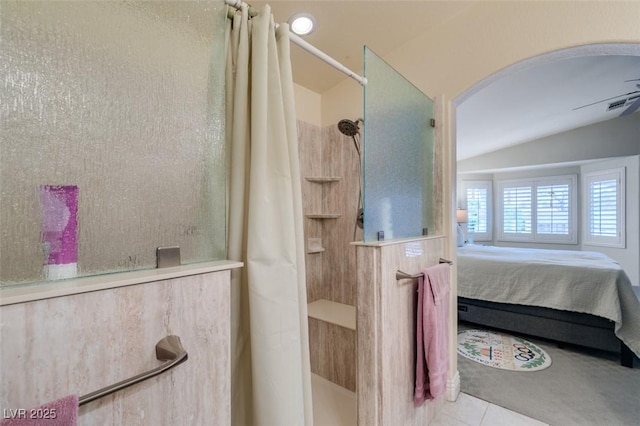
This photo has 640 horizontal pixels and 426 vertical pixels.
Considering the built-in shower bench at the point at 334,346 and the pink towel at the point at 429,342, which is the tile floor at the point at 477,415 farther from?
the built-in shower bench at the point at 334,346

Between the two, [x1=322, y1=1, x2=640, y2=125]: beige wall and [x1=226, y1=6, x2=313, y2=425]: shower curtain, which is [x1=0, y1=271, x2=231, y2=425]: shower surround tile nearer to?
[x1=226, y1=6, x2=313, y2=425]: shower curtain

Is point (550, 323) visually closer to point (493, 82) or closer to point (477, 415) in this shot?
point (477, 415)

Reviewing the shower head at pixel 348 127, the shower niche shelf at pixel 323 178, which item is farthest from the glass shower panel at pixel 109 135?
the shower niche shelf at pixel 323 178

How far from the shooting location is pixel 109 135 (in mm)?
634

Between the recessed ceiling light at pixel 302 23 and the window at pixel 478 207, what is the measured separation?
549 centimetres

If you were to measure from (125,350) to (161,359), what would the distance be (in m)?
0.08

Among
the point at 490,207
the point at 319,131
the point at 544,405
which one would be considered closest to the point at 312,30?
the point at 319,131

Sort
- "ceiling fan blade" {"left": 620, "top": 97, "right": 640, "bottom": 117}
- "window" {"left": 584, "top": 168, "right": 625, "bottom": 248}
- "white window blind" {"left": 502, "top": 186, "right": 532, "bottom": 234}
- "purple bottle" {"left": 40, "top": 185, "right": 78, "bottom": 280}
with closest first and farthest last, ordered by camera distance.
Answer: "purple bottle" {"left": 40, "top": 185, "right": 78, "bottom": 280} < "ceiling fan blade" {"left": 620, "top": 97, "right": 640, "bottom": 117} < "window" {"left": 584, "top": 168, "right": 625, "bottom": 248} < "white window blind" {"left": 502, "top": 186, "right": 532, "bottom": 234}

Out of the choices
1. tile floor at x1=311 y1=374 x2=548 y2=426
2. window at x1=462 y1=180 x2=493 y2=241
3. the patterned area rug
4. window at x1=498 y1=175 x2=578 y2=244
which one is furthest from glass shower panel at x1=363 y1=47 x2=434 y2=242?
window at x1=498 y1=175 x2=578 y2=244

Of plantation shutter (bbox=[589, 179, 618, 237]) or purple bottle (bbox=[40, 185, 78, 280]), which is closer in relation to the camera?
purple bottle (bbox=[40, 185, 78, 280])

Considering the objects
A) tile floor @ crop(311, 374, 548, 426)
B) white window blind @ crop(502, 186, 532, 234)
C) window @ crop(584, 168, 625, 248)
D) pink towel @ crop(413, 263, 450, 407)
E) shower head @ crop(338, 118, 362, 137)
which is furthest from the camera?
white window blind @ crop(502, 186, 532, 234)

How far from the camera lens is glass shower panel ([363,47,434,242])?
129 centimetres

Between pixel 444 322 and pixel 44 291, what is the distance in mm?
1698

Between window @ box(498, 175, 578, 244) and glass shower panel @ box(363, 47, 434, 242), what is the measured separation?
515 centimetres
